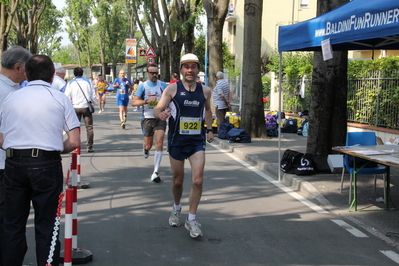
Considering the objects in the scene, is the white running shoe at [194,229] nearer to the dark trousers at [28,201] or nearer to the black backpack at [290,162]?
the dark trousers at [28,201]

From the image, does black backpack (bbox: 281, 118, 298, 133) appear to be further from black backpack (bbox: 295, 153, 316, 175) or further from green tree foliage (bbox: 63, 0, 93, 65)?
green tree foliage (bbox: 63, 0, 93, 65)

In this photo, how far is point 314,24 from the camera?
7672 millimetres

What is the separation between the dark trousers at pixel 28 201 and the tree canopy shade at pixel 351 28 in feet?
13.4

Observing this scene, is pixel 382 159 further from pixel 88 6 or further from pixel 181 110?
pixel 88 6

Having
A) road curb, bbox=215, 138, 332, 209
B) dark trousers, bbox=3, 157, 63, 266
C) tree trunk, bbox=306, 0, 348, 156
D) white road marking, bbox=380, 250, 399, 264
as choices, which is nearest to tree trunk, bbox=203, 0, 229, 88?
road curb, bbox=215, 138, 332, 209

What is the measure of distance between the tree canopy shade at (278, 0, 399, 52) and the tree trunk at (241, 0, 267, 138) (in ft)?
18.4

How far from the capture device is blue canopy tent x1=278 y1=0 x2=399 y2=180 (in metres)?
5.68

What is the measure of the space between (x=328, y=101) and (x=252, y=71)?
18.5 ft

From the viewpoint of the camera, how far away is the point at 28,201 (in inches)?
151

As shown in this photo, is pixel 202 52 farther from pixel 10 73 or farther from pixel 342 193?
pixel 10 73

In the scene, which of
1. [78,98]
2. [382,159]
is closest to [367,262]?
[382,159]

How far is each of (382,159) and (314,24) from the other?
2.59m

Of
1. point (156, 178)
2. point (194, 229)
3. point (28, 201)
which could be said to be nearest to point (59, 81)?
point (156, 178)

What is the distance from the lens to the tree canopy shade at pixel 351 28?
18.6 feet
